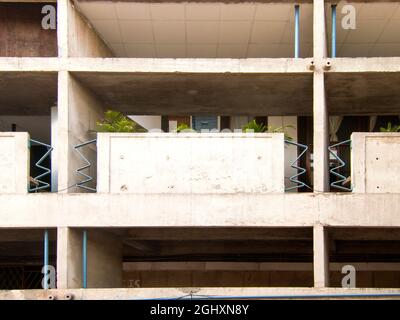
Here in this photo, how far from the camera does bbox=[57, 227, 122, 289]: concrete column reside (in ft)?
35.6

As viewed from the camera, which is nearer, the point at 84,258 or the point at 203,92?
the point at 84,258

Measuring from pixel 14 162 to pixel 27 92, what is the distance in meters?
2.34

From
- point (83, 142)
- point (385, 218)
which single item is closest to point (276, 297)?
point (385, 218)

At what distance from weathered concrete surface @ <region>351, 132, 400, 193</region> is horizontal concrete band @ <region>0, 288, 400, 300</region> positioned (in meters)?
1.82

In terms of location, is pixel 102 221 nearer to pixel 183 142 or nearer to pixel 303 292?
pixel 183 142

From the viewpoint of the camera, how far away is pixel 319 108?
1138cm

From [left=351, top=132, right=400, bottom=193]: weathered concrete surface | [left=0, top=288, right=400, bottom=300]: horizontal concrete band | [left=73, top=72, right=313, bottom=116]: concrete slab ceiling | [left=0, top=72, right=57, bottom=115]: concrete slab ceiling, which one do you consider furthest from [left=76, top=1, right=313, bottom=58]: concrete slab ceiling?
[left=0, top=288, right=400, bottom=300]: horizontal concrete band

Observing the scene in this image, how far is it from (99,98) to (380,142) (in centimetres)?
598

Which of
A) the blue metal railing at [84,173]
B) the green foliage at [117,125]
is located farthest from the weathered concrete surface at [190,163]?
the blue metal railing at [84,173]

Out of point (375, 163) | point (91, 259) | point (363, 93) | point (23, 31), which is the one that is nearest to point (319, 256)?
point (375, 163)

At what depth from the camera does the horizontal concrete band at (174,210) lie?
1080cm

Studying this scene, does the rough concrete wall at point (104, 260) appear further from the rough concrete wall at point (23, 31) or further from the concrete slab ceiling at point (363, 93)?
the concrete slab ceiling at point (363, 93)

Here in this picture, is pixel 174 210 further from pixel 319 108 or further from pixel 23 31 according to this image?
pixel 23 31
